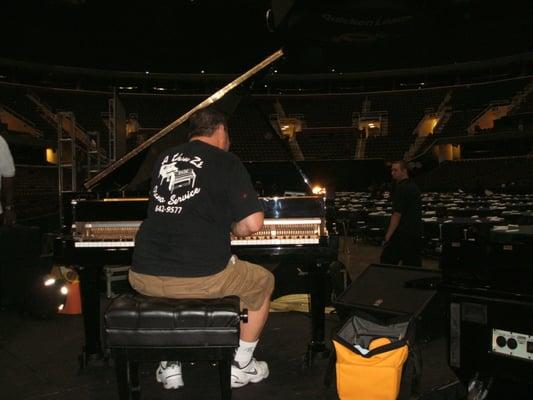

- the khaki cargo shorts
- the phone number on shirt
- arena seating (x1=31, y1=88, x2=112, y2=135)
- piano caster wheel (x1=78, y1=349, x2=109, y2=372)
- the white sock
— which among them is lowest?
piano caster wheel (x1=78, y1=349, x2=109, y2=372)

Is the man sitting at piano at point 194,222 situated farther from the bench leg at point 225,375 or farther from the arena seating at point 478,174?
the arena seating at point 478,174

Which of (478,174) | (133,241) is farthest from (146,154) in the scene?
(478,174)

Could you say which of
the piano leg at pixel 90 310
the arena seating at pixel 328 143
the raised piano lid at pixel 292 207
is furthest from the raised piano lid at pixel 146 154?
the arena seating at pixel 328 143

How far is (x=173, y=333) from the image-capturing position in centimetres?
220

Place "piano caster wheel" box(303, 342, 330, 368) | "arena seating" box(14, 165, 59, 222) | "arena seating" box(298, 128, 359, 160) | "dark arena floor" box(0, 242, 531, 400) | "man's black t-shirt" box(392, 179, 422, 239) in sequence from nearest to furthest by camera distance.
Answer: "dark arena floor" box(0, 242, 531, 400) → "piano caster wheel" box(303, 342, 330, 368) → "man's black t-shirt" box(392, 179, 422, 239) → "arena seating" box(14, 165, 59, 222) → "arena seating" box(298, 128, 359, 160)

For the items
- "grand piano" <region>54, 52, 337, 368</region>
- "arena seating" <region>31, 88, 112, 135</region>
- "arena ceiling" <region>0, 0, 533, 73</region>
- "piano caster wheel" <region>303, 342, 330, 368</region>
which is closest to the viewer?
"grand piano" <region>54, 52, 337, 368</region>

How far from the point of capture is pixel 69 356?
3443 mm

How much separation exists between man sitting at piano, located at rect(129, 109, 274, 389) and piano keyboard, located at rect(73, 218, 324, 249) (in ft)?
1.66

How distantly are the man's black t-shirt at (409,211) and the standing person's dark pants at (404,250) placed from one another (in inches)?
1.9

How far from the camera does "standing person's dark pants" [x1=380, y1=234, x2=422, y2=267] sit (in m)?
4.91

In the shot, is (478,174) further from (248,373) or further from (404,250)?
(248,373)

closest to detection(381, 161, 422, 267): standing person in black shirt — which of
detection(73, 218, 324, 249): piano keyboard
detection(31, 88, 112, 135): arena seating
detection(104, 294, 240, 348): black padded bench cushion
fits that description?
detection(73, 218, 324, 249): piano keyboard

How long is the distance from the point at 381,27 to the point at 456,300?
1847 millimetres

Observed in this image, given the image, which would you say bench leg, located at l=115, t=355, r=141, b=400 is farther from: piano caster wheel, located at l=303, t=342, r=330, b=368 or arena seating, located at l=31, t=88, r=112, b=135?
arena seating, located at l=31, t=88, r=112, b=135
